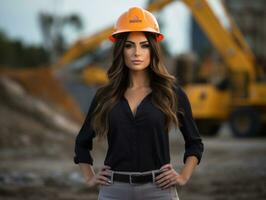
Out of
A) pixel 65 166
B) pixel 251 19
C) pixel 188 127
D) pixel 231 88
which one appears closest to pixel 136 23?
pixel 188 127

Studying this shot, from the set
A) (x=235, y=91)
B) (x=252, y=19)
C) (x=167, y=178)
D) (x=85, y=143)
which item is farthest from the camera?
(x=252, y=19)

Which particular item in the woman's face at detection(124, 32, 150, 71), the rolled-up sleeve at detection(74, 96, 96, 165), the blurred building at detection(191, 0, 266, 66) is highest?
the blurred building at detection(191, 0, 266, 66)

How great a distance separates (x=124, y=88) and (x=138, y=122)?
26cm

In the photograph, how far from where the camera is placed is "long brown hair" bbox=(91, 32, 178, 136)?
11.2 feet

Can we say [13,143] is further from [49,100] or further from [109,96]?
[109,96]

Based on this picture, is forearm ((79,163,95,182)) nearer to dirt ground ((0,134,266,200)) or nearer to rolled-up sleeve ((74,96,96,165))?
rolled-up sleeve ((74,96,96,165))

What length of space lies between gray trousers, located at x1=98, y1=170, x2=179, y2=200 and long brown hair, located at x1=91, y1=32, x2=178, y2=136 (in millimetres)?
277

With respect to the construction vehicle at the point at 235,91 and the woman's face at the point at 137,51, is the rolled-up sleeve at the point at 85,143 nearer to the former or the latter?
the woman's face at the point at 137,51

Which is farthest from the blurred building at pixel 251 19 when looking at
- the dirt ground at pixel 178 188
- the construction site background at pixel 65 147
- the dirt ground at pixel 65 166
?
the dirt ground at pixel 178 188

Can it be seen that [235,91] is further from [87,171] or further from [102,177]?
[102,177]

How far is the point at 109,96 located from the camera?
3.49 m

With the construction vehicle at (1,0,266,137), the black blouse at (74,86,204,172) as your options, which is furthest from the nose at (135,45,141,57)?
the construction vehicle at (1,0,266,137)

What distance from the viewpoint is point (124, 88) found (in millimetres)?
3557

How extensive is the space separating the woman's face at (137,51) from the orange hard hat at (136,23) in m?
0.04
